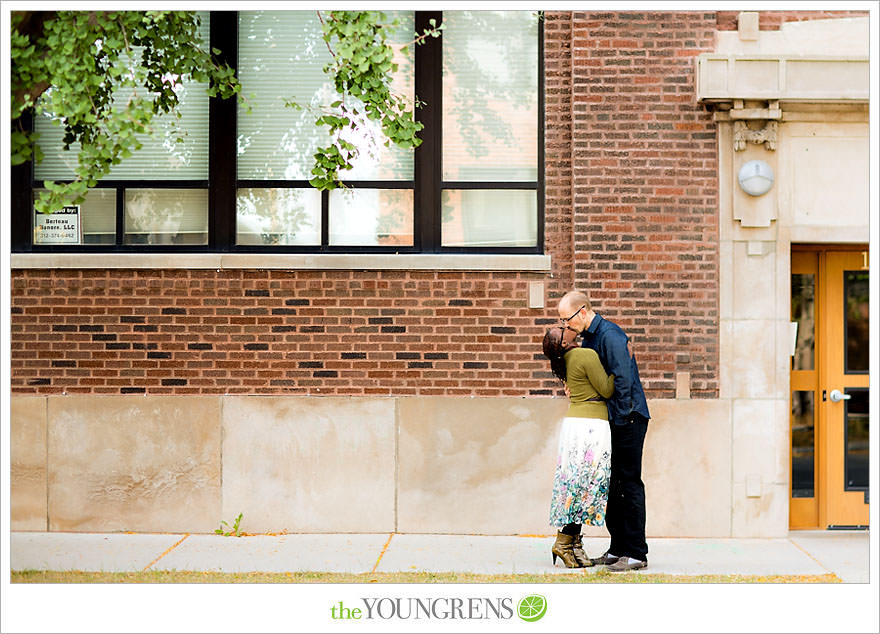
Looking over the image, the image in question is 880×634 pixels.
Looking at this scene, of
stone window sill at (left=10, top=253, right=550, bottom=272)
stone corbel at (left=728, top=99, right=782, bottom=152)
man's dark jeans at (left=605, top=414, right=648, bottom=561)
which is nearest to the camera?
man's dark jeans at (left=605, top=414, right=648, bottom=561)

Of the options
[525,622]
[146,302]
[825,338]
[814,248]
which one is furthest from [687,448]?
[146,302]

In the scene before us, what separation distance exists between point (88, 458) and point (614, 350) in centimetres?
435

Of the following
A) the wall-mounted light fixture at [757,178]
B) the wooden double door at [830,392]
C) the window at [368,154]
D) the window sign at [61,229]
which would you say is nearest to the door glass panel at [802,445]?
the wooden double door at [830,392]

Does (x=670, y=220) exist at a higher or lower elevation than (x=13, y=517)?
higher

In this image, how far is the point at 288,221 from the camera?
24.5 ft

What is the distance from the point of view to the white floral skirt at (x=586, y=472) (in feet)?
19.4

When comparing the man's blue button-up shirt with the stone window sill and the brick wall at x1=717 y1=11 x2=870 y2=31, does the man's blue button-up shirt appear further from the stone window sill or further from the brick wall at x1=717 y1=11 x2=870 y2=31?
the brick wall at x1=717 y1=11 x2=870 y2=31

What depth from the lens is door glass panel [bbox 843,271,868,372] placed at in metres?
7.33

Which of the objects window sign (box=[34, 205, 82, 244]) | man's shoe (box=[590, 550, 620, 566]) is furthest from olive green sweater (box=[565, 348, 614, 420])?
window sign (box=[34, 205, 82, 244])

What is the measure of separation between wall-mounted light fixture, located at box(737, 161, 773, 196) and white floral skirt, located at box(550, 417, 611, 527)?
2.43m

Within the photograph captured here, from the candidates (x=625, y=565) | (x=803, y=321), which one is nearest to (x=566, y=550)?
(x=625, y=565)

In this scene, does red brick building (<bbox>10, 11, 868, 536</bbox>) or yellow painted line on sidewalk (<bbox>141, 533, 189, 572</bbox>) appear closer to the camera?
yellow painted line on sidewalk (<bbox>141, 533, 189, 572</bbox>)

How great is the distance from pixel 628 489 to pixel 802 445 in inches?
87.5

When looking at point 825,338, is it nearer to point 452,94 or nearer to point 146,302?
point 452,94
